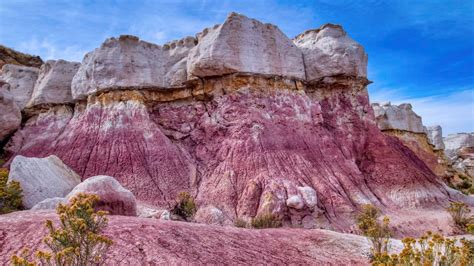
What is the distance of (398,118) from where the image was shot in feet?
120

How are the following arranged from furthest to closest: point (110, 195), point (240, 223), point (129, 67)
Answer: point (129, 67) → point (240, 223) → point (110, 195)

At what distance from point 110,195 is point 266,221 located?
18.9ft

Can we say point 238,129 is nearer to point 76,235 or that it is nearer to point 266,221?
point 266,221

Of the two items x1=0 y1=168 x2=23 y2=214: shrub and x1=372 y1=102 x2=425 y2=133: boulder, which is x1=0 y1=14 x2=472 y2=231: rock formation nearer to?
x1=0 y1=168 x2=23 y2=214: shrub

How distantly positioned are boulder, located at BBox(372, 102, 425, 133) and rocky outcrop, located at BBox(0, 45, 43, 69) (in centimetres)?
3016

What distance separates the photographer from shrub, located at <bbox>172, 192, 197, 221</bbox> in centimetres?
1522

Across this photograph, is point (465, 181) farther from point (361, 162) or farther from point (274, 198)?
point (274, 198)

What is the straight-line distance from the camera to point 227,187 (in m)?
Result: 16.7

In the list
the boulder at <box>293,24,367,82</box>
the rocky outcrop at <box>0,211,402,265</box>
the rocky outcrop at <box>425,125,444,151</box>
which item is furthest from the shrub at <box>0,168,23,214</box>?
the rocky outcrop at <box>425,125,444,151</box>

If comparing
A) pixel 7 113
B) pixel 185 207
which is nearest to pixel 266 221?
pixel 185 207

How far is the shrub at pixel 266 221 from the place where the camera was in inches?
548

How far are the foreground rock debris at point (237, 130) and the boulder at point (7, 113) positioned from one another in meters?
0.64

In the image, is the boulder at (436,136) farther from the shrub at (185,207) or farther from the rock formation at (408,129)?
the shrub at (185,207)

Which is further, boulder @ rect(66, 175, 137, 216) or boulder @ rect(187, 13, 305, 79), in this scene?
boulder @ rect(187, 13, 305, 79)
